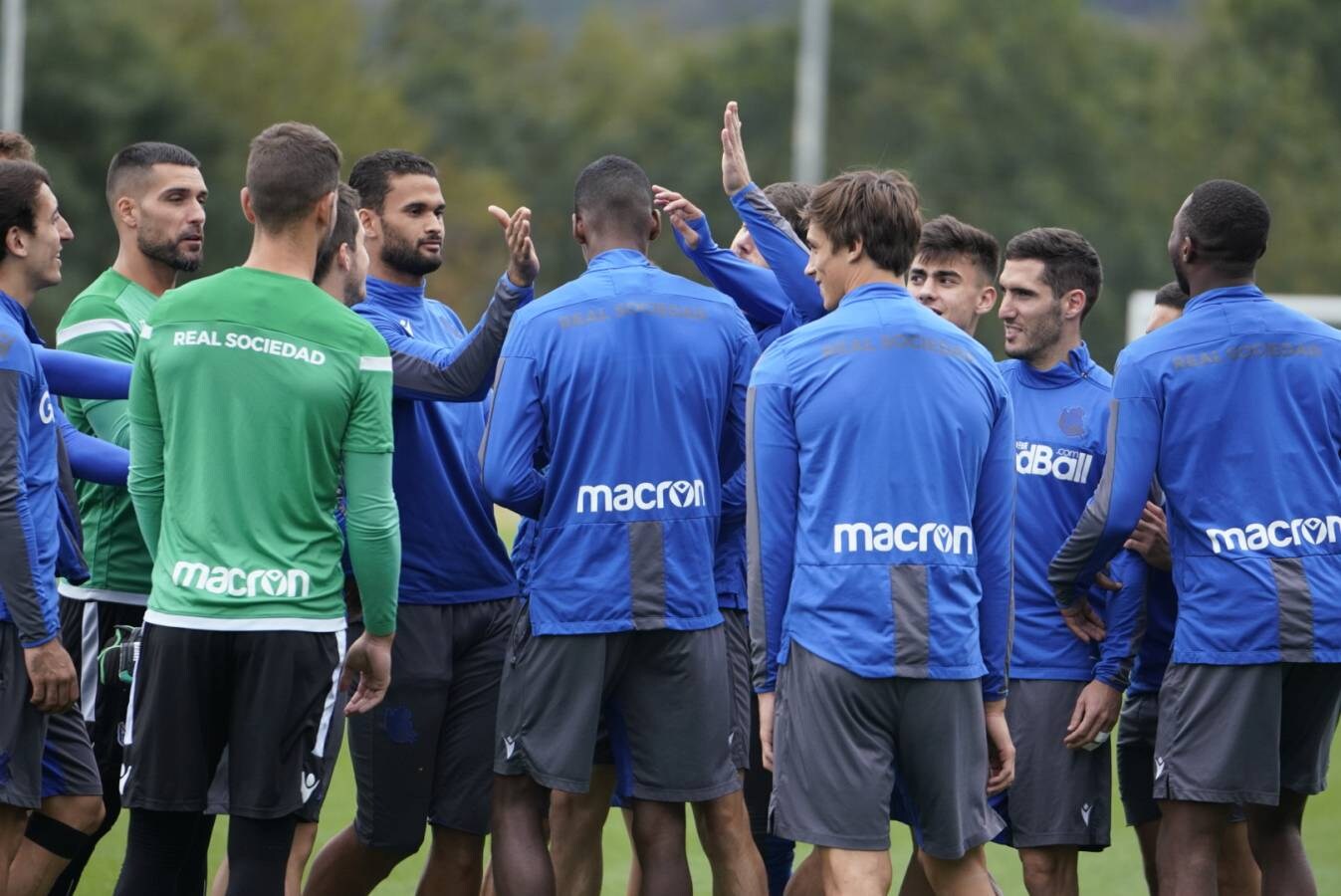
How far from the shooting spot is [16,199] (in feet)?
18.7

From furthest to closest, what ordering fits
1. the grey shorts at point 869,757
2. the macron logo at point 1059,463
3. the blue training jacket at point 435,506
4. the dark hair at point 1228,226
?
the macron logo at point 1059,463, the blue training jacket at point 435,506, the dark hair at point 1228,226, the grey shorts at point 869,757

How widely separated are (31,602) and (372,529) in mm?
1118

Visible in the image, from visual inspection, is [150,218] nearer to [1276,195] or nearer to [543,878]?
[543,878]

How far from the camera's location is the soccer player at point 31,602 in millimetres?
5297

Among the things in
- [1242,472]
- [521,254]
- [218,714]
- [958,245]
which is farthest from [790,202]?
[218,714]

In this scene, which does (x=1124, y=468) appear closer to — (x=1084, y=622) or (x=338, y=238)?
(x=1084, y=622)

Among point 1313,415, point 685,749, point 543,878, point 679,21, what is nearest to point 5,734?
point 543,878

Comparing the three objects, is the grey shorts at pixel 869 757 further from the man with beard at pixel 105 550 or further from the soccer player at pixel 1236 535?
the man with beard at pixel 105 550

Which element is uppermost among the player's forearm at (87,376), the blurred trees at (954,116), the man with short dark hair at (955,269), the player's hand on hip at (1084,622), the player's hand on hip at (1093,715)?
the blurred trees at (954,116)

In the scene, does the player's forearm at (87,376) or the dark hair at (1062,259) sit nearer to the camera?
the player's forearm at (87,376)

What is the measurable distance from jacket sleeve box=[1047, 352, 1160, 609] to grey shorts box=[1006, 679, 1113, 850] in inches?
23.2

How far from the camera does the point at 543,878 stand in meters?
5.58

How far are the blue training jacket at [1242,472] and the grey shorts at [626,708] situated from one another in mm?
1368

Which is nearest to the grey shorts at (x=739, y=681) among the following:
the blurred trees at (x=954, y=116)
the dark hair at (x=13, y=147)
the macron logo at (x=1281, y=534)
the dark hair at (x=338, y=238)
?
the macron logo at (x=1281, y=534)
